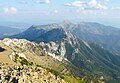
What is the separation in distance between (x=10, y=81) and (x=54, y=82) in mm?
29159

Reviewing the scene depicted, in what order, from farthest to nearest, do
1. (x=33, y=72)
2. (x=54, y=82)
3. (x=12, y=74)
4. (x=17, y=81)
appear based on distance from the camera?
(x=54, y=82)
(x=33, y=72)
(x=12, y=74)
(x=17, y=81)

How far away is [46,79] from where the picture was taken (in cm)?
11988

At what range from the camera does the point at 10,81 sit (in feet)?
334

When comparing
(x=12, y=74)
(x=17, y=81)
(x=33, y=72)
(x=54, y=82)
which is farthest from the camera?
(x=54, y=82)

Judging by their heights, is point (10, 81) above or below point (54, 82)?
above

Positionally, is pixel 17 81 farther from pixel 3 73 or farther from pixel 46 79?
pixel 46 79

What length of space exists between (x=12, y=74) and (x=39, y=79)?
37.6ft

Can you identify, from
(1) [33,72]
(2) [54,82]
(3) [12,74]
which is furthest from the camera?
(2) [54,82]

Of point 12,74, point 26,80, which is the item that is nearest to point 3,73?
point 12,74

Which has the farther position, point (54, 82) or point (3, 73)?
point (54, 82)

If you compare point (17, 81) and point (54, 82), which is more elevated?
point (17, 81)

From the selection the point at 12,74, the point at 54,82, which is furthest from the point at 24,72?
the point at 54,82

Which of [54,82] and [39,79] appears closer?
[39,79]

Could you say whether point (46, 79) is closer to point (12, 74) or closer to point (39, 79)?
point (39, 79)
